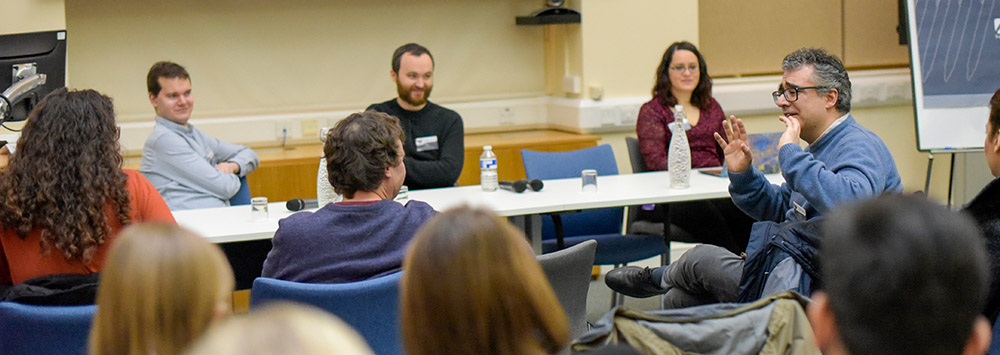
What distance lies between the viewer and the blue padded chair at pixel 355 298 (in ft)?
6.99

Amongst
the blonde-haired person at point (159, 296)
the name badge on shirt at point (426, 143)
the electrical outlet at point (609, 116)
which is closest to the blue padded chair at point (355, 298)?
the blonde-haired person at point (159, 296)

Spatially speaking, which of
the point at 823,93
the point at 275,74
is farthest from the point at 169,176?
the point at 823,93

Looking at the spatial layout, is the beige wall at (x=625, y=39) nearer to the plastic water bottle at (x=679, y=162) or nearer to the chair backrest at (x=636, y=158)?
the chair backrest at (x=636, y=158)

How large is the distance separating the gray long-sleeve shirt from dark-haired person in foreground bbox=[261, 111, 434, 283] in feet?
4.56

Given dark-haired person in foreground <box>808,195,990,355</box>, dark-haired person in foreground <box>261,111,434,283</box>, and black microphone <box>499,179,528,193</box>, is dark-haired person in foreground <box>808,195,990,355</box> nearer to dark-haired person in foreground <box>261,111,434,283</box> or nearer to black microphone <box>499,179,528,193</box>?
dark-haired person in foreground <box>261,111,434,283</box>

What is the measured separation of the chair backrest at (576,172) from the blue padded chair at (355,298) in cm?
206

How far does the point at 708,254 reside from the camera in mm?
2889

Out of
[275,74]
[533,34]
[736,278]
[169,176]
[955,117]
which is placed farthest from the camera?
[533,34]

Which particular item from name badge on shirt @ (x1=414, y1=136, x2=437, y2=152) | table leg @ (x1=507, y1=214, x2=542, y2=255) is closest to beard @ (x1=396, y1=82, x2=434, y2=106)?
name badge on shirt @ (x1=414, y1=136, x2=437, y2=152)

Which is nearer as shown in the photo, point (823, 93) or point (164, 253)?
point (164, 253)

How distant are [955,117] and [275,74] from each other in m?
3.58

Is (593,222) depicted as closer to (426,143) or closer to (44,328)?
(426,143)

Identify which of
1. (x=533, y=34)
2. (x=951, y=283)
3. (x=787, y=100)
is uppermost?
(x=533, y=34)

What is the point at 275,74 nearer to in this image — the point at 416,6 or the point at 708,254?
the point at 416,6
